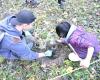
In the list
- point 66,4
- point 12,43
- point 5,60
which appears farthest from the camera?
point 66,4

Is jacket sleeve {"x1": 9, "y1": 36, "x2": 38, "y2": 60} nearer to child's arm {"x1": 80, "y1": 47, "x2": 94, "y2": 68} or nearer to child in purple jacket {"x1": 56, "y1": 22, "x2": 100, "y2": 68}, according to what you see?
child in purple jacket {"x1": 56, "y1": 22, "x2": 100, "y2": 68}

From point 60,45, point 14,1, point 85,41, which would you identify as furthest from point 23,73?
point 14,1

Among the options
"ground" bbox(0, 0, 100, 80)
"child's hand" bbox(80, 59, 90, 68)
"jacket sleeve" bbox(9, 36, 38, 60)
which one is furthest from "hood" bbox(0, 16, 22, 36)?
"child's hand" bbox(80, 59, 90, 68)

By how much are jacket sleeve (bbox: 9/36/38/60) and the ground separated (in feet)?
0.46

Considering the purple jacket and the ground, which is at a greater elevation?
the purple jacket

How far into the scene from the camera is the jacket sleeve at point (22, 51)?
3.77 metres

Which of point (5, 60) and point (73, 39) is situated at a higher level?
point (73, 39)

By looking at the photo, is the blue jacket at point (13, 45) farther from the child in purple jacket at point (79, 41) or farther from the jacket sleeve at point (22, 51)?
the child in purple jacket at point (79, 41)

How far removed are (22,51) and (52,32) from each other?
0.91m

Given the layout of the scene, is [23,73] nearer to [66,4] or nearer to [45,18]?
[45,18]

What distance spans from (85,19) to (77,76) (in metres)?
1.50

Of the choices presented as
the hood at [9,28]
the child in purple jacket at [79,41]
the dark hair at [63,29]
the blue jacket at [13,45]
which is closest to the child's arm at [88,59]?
the child in purple jacket at [79,41]

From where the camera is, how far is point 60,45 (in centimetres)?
428

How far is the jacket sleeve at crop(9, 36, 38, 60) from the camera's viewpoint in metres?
3.77
